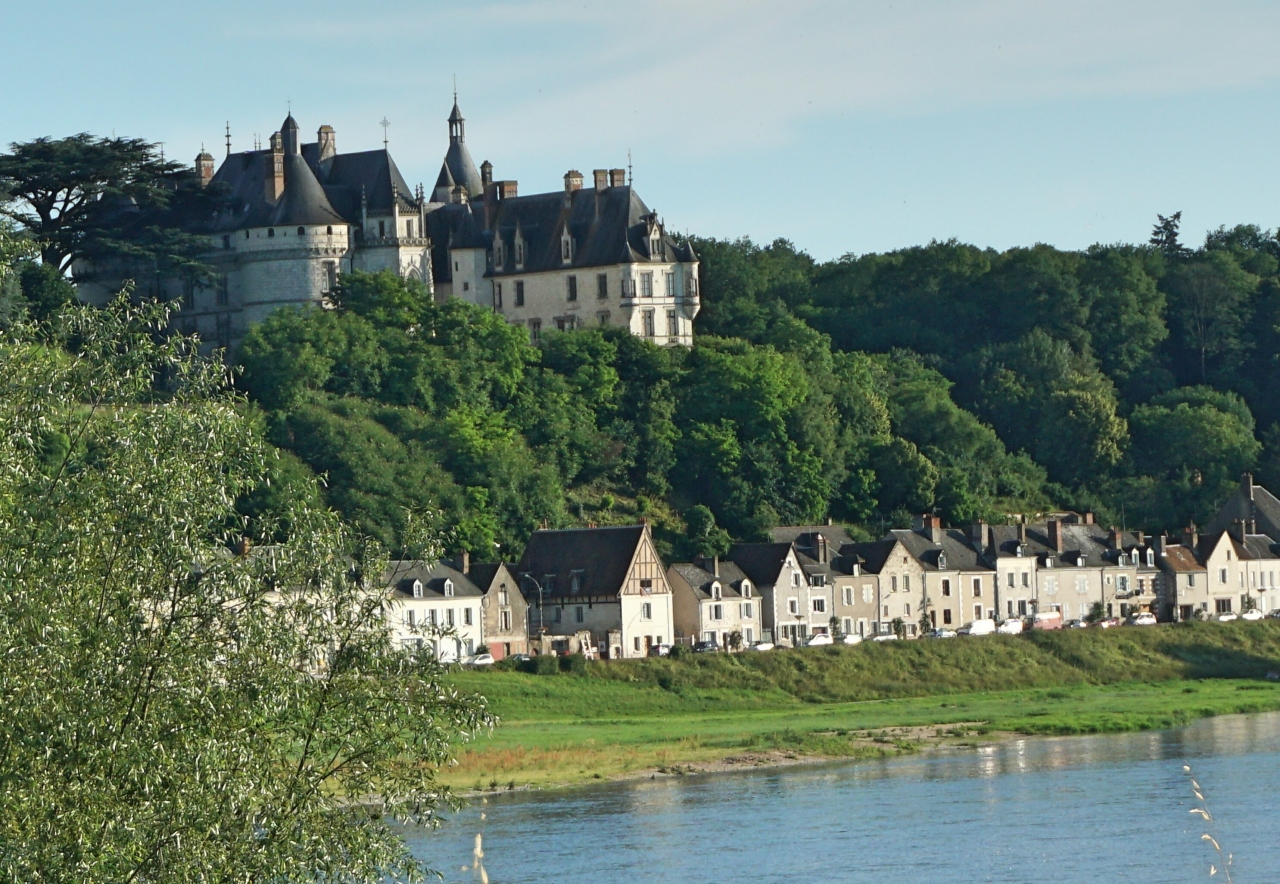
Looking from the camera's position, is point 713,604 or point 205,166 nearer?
point 713,604

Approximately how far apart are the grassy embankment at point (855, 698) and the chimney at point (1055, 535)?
326 inches

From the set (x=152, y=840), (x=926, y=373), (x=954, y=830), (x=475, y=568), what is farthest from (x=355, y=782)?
(x=926, y=373)

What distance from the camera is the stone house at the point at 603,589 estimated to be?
231ft

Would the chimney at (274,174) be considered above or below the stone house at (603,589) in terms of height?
above

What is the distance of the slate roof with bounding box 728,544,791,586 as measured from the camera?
249ft

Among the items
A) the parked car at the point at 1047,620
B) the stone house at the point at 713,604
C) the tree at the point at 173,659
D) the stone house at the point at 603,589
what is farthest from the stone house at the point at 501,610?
the tree at the point at 173,659

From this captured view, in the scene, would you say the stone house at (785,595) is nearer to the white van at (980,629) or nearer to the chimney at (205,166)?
the white van at (980,629)

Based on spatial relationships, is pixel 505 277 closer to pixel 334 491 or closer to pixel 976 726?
pixel 334 491

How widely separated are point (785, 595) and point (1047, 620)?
10.7 m

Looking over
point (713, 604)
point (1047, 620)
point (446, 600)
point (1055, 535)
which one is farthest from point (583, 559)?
point (1055, 535)

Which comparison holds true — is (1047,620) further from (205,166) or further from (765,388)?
(205,166)

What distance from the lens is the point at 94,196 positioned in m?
87.4

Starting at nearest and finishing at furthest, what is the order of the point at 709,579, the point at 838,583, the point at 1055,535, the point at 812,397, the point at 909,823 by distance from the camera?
the point at 909,823, the point at 709,579, the point at 838,583, the point at 1055,535, the point at 812,397

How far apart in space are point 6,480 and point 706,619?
53214mm
